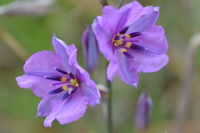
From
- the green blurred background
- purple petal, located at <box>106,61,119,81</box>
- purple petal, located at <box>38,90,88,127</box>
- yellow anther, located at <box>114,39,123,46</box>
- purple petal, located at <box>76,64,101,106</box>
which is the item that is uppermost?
yellow anther, located at <box>114,39,123,46</box>

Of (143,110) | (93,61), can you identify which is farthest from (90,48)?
(143,110)

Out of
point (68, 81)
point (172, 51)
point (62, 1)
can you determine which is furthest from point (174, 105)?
point (68, 81)

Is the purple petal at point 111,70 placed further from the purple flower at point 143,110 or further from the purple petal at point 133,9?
the purple flower at point 143,110

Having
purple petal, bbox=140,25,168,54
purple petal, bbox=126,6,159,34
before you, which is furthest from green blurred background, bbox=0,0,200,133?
purple petal, bbox=126,6,159,34

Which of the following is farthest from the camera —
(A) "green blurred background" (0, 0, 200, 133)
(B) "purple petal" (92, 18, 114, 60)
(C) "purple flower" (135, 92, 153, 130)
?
(A) "green blurred background" (0, 0, 200, 133)

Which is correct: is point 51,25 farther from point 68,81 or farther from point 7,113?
point 68,81

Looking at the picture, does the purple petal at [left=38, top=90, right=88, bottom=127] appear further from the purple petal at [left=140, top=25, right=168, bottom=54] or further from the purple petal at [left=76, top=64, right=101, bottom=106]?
the purple petal at [left=140, top=25, right=168, bottom=54]

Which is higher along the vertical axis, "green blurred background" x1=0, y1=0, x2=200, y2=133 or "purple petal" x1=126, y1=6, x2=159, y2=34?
"purple petal" x1=126, y1=6, x2=159, y2=34
